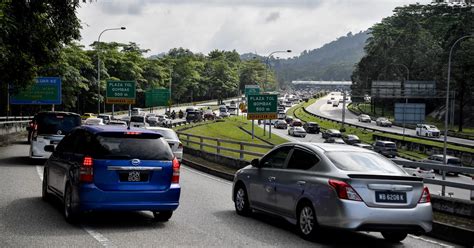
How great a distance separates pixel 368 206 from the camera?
9.75m

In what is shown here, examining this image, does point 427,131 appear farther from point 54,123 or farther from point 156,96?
point 54,123

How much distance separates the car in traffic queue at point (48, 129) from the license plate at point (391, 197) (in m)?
15.3

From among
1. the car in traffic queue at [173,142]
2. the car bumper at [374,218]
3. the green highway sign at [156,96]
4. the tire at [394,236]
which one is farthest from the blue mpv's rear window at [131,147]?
the green highway sign at [156,96]

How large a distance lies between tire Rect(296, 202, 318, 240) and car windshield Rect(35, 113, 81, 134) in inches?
561

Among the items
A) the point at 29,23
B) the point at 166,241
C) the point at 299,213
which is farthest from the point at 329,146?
the point at 29,23

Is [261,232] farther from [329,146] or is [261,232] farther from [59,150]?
[59,150]

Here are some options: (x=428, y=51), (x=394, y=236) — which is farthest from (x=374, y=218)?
(x=428, y=51)

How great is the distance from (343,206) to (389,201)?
2.35 ft

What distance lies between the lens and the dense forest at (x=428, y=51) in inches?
A: 3519

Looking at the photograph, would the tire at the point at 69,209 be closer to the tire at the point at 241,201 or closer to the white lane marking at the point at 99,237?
the white lane marking at the point at 99,237

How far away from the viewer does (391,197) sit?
9906 mm

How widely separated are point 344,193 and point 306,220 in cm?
104

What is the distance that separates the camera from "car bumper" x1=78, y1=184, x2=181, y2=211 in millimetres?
10711

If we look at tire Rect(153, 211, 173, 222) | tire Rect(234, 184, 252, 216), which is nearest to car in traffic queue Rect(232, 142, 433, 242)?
tire Rect(234, 184, 252, 216)
